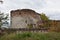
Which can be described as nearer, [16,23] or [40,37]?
[40,37]

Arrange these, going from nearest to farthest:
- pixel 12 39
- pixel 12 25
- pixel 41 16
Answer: pixel 12 39
pixel 12 25
pixel 41 16

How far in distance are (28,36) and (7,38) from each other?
4.31 ft

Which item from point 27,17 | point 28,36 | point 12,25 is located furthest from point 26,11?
point 28,36

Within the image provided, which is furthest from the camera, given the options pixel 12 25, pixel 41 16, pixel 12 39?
pixel 41 16

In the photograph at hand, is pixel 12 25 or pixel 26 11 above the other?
pixel 26 11

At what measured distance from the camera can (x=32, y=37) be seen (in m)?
13.0

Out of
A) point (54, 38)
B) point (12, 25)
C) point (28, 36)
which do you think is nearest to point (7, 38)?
point (28, 36)

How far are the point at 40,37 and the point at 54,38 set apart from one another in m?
0.91

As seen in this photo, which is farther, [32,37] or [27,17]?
[27,17]

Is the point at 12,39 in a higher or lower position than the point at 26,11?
lower

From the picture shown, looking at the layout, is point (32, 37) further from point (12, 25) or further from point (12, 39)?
point (12, 25)

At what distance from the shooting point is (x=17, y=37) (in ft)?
43.1

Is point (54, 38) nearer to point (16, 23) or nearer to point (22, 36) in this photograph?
point (22, 36)

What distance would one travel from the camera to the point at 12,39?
505 inches
